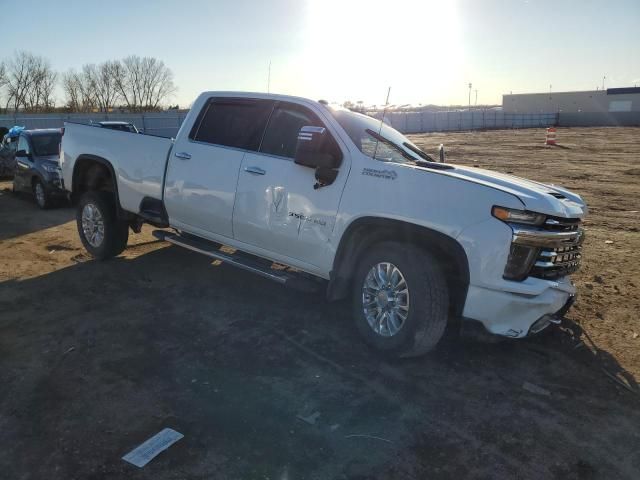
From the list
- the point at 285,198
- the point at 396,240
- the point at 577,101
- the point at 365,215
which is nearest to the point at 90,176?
the point at 285,198

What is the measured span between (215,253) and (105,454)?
272 cm

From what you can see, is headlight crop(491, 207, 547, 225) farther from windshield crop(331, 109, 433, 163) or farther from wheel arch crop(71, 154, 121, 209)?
wheel arch crop(71, 154, 121, 209)

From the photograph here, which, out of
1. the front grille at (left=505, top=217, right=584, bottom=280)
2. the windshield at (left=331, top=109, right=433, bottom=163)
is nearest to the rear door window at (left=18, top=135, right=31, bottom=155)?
the windshield at (left=331, top=109, right=433, bottom=163)

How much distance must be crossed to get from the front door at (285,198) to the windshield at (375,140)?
0.23 meters

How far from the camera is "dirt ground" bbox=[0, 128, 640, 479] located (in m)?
3.11

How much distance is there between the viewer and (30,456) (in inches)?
122

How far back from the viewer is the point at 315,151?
4469mm

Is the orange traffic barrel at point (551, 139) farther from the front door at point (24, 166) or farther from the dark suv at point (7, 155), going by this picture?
the front door at point (24, 166)

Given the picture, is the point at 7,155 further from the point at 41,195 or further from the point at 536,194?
the point at 536,194

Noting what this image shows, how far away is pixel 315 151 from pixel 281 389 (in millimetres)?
1904

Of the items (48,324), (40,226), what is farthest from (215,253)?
(40,226)

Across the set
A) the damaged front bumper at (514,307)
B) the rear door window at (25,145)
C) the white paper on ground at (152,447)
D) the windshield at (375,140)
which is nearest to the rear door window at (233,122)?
the windshield at (375,140)

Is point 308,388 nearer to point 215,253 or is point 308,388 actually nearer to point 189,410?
point 189,410

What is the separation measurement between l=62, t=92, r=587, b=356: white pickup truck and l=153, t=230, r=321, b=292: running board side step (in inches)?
0.8
